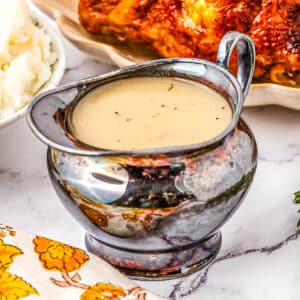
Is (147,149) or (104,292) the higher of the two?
(147,149)

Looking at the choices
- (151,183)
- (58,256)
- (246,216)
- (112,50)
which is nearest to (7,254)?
(58,256)

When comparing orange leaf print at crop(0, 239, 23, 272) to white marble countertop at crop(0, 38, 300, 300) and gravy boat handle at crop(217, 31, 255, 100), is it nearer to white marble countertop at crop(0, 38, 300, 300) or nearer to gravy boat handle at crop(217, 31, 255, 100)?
white marble countertop at crop(0, 38, 300, 300)

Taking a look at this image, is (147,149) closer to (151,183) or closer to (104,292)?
(151,183)

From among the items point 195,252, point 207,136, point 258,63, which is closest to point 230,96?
point 207,136

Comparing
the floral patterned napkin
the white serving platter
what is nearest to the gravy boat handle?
the white serving platter

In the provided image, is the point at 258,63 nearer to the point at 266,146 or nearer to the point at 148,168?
the point at 266,146

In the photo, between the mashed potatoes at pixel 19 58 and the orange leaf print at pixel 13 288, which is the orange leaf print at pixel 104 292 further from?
the mashed potatoes at pixel 19 58
